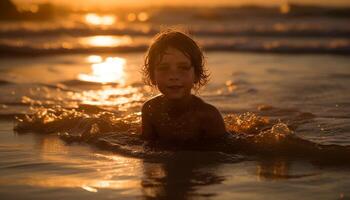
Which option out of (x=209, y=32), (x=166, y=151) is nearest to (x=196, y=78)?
(x=166, y=151)

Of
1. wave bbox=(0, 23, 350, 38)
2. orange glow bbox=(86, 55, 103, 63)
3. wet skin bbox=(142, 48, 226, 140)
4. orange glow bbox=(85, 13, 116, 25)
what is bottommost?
wet skin bbox=(142, 48, 226, 140)

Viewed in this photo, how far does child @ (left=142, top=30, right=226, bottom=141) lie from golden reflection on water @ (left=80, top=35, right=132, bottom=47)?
1108cm

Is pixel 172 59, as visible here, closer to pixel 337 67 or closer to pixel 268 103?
pixel 268 103

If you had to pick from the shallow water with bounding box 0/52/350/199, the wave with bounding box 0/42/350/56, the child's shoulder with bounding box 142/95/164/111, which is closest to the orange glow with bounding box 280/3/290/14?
the wave with bounding box 0/42/350/56

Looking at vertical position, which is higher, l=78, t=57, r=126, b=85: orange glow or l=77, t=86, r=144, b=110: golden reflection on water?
l=78, t=57, r=126, b=85: orange glow

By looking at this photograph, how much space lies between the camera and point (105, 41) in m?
17.6

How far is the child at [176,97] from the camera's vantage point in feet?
16.0

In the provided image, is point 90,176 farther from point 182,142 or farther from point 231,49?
point 231,49

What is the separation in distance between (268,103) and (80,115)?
229 centimetres

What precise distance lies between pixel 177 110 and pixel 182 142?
0.98 ft

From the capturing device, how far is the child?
488 centimetres

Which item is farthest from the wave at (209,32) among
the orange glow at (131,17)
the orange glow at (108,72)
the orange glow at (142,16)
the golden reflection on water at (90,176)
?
the golden reflection on water at (90,176)

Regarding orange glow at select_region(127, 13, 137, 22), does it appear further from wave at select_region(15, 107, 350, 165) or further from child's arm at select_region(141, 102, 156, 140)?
child's arm at select_region(141, 102, 156, 140)

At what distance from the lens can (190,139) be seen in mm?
5059
